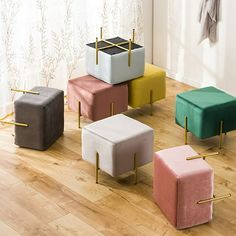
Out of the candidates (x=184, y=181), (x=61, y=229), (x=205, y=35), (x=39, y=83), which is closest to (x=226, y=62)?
(x=205, y=35)

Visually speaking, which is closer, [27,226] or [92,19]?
[27,226]

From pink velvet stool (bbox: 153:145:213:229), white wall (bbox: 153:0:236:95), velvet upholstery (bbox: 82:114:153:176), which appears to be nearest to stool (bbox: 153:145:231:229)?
pink velvet stool (bbox: 153:145:213:229)

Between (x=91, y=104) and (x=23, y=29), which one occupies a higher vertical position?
(x=23, y=29)

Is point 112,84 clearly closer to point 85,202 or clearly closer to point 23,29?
point 23,29

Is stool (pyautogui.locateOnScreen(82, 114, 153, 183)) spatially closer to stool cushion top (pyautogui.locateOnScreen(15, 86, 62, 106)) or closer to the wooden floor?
the wooden floor

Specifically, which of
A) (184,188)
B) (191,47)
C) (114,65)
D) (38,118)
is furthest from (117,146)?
(191,47)

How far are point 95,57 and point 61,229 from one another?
1434mm

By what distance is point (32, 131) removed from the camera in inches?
148

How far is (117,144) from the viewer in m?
3.32

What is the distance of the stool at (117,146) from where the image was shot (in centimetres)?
335

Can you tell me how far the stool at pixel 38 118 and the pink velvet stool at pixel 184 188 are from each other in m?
0.88

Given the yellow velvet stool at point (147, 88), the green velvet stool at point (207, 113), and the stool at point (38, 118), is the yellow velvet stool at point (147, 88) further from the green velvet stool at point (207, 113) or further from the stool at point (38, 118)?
the stool at point (38, 118)

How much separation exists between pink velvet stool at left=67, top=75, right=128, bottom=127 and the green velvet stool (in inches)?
17.0

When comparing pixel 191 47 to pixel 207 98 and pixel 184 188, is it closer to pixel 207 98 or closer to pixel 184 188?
pixel 207 98
